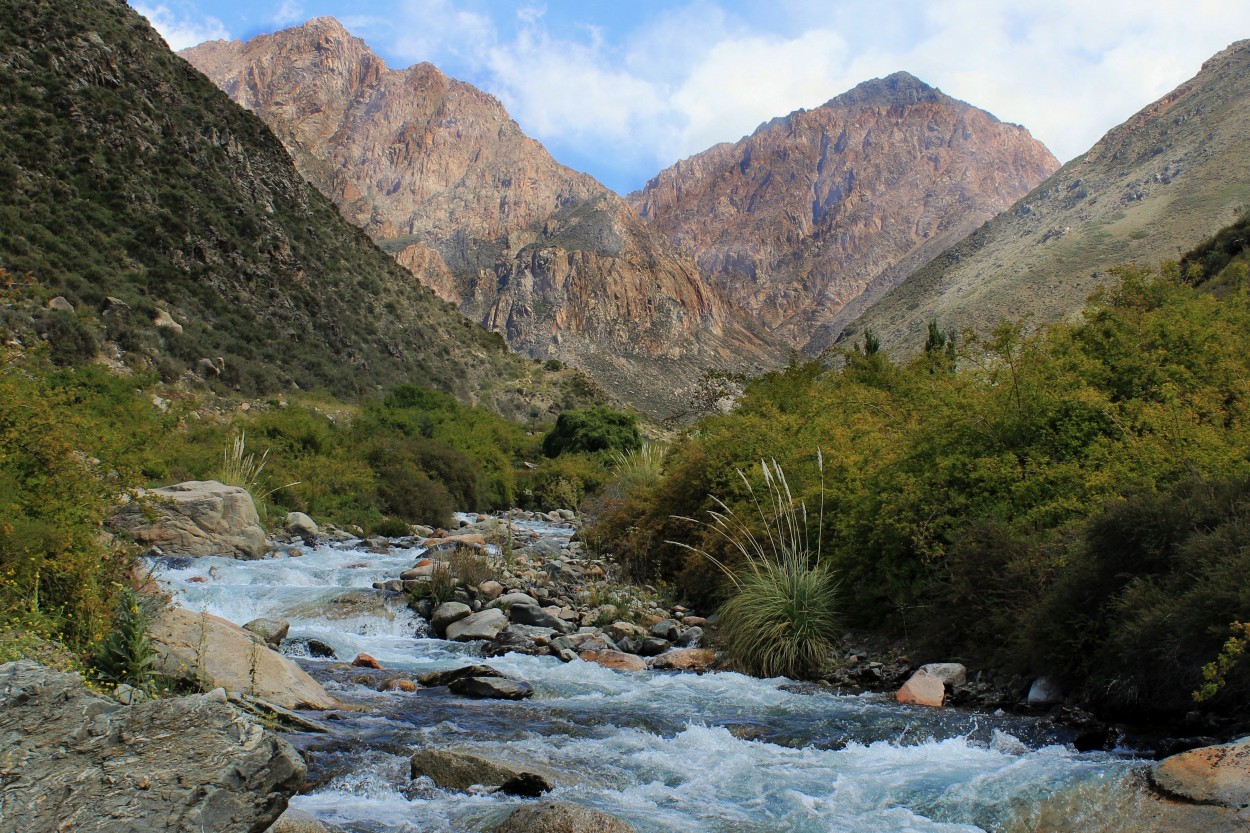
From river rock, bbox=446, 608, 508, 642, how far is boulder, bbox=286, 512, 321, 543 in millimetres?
9238

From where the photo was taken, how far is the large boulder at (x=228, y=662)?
7.47m

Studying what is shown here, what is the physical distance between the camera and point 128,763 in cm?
415

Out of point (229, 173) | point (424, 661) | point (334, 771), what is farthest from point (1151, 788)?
point (229, 173)

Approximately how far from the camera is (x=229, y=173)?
47688 millimetres

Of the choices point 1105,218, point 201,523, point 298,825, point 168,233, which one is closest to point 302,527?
point 201,523

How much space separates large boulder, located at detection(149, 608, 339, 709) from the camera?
7.47m

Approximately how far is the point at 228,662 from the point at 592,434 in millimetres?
35362

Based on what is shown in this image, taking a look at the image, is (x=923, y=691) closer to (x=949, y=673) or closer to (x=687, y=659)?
(x=949, y=673)

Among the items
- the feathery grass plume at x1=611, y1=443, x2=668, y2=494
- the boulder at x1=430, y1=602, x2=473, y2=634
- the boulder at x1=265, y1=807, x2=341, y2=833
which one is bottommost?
the boulder at x1=430, y1=602, x2=473, y2=634

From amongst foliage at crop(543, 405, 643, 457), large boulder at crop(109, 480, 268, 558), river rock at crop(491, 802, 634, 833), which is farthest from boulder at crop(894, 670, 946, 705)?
foliage at crop(543, 405, 643, 457)

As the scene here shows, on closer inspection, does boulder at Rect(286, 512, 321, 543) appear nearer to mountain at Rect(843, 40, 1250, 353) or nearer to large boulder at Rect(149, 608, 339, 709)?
large boulder at Rect(149, 608, 339, 709)

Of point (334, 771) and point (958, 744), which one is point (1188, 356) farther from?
point (334, 771)

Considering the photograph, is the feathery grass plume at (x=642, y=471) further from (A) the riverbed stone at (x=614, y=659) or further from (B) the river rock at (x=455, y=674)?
(B) the river rock at (x=455, y=674)

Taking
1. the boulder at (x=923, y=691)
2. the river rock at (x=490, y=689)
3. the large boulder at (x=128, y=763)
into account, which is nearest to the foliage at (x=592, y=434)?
the river rock at (x=490, y=689)
